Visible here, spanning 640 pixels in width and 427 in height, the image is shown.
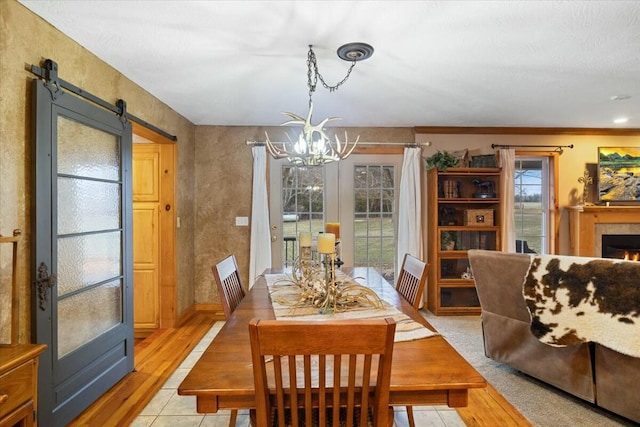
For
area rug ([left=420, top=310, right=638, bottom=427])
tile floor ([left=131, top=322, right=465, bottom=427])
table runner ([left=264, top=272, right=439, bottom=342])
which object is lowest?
tile floor ([left=131, top=322, right=465, bottom=427])

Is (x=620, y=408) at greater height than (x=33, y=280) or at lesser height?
lesser

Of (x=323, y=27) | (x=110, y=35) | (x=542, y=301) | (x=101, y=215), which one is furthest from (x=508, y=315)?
(x=110, y=35)

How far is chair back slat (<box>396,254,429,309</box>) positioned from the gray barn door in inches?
80.9

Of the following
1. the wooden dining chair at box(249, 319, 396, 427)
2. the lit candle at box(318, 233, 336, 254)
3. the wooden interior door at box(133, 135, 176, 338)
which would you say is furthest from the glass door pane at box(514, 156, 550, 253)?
the wooden dining chair at box(249, 319, 396, 427)

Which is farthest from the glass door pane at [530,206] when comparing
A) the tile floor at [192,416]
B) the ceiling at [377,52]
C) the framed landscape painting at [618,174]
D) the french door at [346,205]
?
the tile floor at [192,416]

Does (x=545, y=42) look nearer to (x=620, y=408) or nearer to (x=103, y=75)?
(x=620, y=408)

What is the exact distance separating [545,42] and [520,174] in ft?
9.26

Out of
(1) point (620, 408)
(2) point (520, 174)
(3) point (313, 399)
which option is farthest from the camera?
(2) point (520, 174)

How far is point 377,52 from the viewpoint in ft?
8.02

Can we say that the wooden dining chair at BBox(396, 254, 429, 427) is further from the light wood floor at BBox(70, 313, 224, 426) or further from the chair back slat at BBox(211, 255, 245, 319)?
the light wood floor at BBox(70, 313, 224, 426)

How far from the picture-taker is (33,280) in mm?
1918

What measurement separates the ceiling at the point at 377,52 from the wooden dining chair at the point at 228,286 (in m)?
1.41

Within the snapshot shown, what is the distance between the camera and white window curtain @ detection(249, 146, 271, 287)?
173 inches

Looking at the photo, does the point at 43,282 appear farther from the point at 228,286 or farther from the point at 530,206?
the point at 530,206
